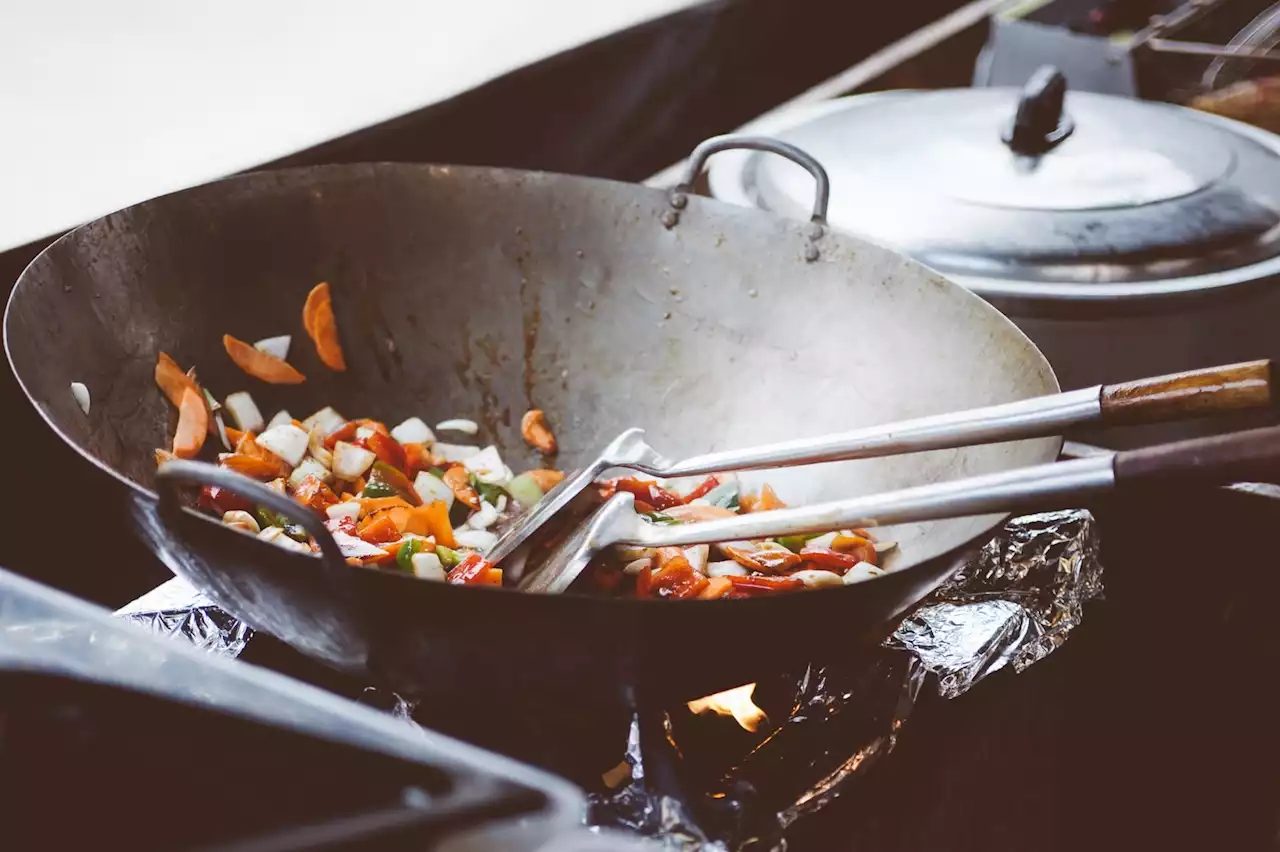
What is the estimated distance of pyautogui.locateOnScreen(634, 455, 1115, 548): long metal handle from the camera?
0.77m

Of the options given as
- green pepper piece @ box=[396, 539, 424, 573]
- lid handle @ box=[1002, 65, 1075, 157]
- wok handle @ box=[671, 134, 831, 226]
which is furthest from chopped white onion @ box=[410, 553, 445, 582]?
lid handle @ box=[1002, 65, 1075, 157]

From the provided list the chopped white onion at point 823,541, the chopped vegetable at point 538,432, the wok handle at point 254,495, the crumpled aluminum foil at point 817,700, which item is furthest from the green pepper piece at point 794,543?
the wok handle at point 254,495

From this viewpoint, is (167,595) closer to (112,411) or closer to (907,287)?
(112,411)

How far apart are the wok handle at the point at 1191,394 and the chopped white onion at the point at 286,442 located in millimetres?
832

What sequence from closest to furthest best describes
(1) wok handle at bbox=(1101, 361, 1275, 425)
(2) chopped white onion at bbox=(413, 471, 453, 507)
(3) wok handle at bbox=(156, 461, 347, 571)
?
(3) wok handle at bbox=(156, 461, 347, 571), (1) wok handle at bbox=(1101, 361, 1275, 425), (2) chopped white onion at bbox=(413, 471, 453, 507)

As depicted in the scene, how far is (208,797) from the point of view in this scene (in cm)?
60

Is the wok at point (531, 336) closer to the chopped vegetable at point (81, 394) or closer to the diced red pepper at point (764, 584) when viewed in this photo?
the chopped vegetable at point (81, 394)

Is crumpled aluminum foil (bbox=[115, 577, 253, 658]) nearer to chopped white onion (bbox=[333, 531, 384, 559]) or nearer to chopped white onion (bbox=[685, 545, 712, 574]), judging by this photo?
chopped white onion (bbox=[333, 531, 384, 559])

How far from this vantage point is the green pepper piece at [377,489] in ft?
3.98

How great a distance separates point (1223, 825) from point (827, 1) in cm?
198

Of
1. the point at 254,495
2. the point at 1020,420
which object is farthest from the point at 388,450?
the point at 1020,420

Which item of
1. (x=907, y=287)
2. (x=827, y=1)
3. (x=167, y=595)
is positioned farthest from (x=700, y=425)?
(x=827, y=1)

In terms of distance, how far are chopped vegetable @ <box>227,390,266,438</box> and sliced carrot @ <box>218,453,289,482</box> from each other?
7 centimetres

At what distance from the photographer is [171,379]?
3.88 ft
